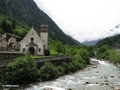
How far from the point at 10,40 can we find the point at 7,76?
59636mm

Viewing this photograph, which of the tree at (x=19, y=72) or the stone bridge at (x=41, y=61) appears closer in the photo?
the stone bridge at (x=41, y=61)

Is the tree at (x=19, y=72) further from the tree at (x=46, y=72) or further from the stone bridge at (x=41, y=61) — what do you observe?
the tree at (x=46, y=72)

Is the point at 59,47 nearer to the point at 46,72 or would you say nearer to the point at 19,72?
the point at 46,72

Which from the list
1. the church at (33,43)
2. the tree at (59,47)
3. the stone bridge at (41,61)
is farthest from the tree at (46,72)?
the tree at (59,47)

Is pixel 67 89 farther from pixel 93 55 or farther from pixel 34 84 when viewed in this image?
pixel 93 55

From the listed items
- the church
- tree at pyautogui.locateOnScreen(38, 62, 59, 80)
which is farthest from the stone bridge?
the church

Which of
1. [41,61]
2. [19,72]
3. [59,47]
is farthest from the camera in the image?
[59,47]

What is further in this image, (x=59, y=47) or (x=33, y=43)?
(x=59, y=47)

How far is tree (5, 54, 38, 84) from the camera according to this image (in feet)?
128

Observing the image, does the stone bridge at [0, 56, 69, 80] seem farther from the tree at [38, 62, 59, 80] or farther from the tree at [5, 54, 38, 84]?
the tree at [38, 62, 59, 80]

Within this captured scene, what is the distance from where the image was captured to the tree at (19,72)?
128 feet

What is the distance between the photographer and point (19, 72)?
39.7 meters

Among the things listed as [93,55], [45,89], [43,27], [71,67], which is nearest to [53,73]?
[45,89]

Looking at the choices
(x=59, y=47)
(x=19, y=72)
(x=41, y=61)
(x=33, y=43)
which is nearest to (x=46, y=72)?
(x=41, y=61)
